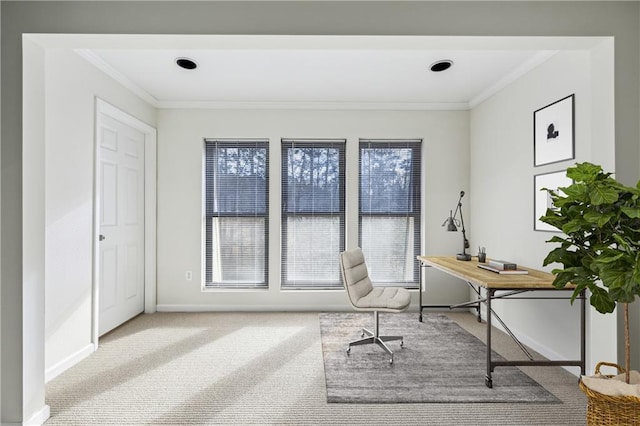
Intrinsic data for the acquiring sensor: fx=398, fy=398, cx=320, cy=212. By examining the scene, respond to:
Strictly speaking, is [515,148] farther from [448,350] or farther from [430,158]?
[448,350]

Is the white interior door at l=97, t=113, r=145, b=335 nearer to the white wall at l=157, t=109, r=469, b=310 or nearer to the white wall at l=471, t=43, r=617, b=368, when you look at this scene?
the white wall at l=157, t=109, r=469, b=310

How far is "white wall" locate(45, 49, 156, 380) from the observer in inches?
114

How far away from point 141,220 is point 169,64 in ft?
6.16

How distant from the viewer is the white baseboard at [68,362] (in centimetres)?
286

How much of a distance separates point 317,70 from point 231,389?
2.77 meters

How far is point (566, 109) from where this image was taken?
3041 millimetres

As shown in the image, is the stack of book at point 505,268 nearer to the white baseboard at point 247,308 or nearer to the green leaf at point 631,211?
the green leaf at point 631,211

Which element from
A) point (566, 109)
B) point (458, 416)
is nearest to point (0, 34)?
point (458, 416)

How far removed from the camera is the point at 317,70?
3.70 meters

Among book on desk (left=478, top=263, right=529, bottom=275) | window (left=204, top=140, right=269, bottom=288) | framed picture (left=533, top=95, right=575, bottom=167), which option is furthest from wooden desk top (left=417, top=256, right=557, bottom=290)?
window (left=204, top=140, right=269, bottom=288)

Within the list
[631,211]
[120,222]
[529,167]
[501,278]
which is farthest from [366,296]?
[120,222]

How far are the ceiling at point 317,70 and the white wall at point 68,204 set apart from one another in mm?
254

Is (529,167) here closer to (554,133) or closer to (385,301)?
(554,133)

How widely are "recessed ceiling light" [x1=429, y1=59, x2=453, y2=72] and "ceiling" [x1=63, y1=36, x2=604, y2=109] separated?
0.16 feet
